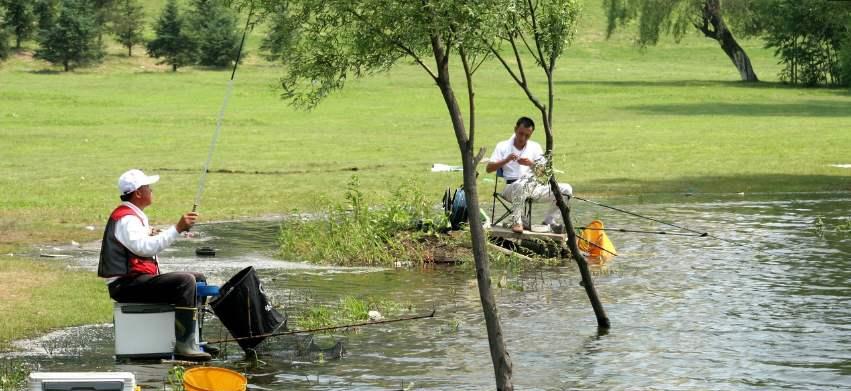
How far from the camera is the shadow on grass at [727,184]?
26.5 meters

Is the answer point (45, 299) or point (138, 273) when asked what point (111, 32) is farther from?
point (138, 273)

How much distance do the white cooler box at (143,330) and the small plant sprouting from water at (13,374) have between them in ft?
2.45

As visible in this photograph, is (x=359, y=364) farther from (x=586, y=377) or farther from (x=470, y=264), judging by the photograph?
(x=470, y=264)

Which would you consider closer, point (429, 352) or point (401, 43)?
point (401, 43)

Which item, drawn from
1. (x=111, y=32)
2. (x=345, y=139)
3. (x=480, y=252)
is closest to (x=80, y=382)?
(x=480, y=252)

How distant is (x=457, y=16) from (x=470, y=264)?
24.5ft

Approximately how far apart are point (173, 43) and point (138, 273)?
239 feet

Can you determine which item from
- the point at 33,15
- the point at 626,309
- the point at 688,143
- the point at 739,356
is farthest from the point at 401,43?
the point at 33,15

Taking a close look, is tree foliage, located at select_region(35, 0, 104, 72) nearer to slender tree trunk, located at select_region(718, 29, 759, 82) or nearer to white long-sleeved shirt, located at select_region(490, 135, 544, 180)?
slender tree trunk, located at select_region(718, 29, 759, 82)

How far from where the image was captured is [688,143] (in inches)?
1451

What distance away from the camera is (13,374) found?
1102cm

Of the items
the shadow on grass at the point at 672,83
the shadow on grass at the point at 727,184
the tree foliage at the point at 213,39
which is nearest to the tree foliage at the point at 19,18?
the tree foliage at the point at 213,39

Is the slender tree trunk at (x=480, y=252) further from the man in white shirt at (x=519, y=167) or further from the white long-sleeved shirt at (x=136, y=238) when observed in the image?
the man in white shirt at (x=519, y=167)

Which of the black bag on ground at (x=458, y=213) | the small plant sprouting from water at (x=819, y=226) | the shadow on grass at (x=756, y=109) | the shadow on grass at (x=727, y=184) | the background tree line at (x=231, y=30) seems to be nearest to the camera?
the black bag on ground at (x=458, y=213)
